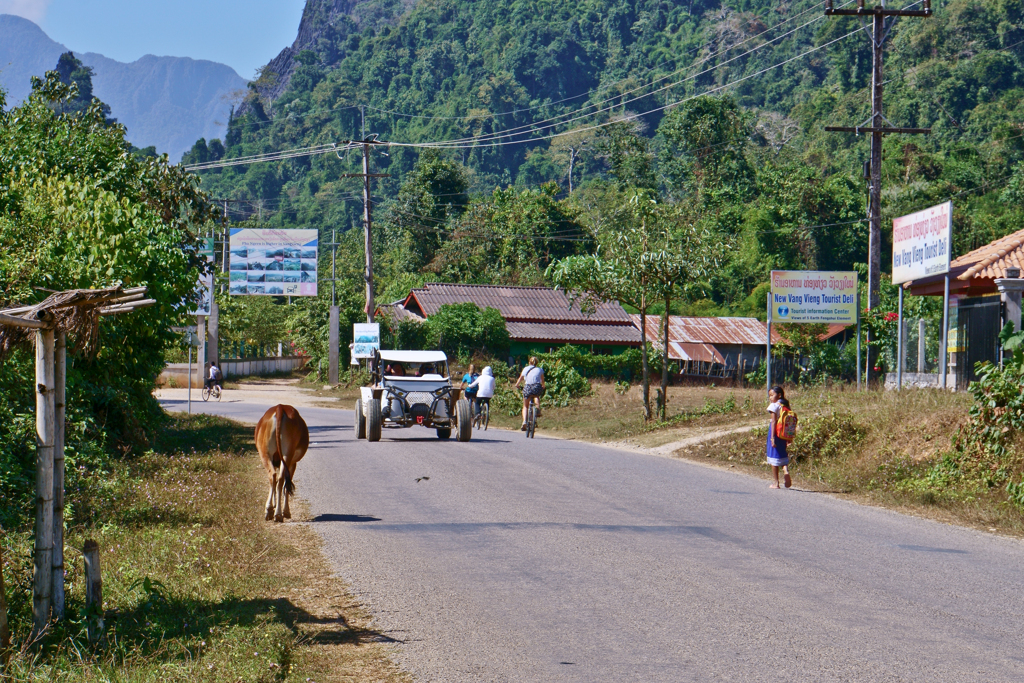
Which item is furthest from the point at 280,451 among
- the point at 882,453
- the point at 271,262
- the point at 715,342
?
the point at 715,342

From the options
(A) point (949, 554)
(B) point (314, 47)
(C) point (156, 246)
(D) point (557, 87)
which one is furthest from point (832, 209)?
(B) point (314, 47)

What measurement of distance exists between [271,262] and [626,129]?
129 ft

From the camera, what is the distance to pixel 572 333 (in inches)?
2032

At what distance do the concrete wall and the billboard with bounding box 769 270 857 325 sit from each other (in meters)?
28.3

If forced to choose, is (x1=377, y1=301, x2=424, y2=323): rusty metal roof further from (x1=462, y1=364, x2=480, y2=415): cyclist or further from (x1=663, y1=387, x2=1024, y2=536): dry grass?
(x1=663, y1=387, x2=1024, y2=536): dry grass

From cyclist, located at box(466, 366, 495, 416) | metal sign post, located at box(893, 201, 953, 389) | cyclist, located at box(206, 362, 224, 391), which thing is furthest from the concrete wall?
metal sign post, located at box(893, 201, 953, 389)

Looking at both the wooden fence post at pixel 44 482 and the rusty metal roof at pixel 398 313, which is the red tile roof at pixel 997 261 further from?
the rusty metal roof at pixel 398 313

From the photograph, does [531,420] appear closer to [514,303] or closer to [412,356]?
[412,356]

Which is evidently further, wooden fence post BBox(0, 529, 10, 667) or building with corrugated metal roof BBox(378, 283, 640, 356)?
building with corrugated metal roof BBox(378, 283, 640, 356)

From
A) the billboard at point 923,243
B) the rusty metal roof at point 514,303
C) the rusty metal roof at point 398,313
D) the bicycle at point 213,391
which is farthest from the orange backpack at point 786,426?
the rusty metal roof at point 398,313

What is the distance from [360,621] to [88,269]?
1058cm

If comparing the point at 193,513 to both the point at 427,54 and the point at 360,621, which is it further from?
the point at 427,54

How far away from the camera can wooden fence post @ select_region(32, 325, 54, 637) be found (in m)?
6.73

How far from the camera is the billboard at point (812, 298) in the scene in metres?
27.9
